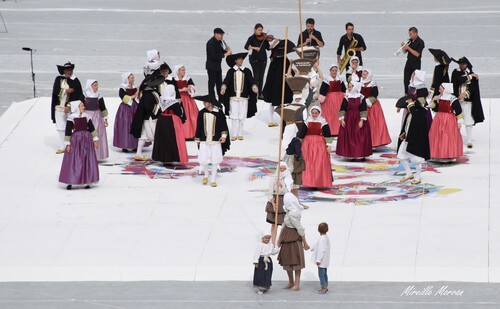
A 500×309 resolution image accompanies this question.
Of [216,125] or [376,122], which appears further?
[376,122]

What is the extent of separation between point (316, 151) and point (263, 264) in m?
5.55

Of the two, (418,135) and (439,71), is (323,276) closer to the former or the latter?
(418,135)

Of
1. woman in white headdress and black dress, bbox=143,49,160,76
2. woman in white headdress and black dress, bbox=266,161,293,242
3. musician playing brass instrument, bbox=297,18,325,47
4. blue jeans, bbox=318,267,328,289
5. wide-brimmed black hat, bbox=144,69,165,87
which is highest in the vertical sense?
musician playing brass instrument, bbox=297,18,325,47

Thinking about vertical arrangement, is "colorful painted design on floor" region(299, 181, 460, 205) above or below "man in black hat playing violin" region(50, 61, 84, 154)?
below

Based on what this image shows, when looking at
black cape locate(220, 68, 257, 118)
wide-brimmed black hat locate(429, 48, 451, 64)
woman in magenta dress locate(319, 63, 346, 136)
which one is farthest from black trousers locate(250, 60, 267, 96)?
wide-brimmed black hat locate(429, 48, 451, 64)

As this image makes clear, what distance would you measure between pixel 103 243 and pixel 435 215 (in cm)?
548

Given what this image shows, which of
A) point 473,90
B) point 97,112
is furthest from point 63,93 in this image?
point 473,90

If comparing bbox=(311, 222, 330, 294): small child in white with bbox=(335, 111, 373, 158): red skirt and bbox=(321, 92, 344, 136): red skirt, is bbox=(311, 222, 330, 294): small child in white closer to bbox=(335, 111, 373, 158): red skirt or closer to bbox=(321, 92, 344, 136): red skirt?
bbox=(335, 111, 373, 158): red skirt

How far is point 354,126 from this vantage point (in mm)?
30688

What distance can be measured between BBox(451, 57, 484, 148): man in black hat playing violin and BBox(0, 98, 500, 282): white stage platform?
53cm

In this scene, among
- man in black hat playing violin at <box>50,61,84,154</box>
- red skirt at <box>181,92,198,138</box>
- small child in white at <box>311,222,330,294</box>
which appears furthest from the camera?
red skirt at <box>181,92,198,138</box>

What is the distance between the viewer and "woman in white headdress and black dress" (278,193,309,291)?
23.4 m

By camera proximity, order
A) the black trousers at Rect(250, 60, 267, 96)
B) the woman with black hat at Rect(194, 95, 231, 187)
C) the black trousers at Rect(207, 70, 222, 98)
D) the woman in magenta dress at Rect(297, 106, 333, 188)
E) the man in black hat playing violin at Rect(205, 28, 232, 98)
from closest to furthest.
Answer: the woman in magenta dress at Rect(297, 106, 333, 188) < the woman with black hat at Rect(194, 95, 231, 187) < the man in black hat playing violin at Rect(205, 28, 232, 98) < the black trousers at Rect(207, 70, 222, 98) < the black trousers at Rect(250, 60, 267, 96)

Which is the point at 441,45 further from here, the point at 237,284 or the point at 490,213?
the point at 237,284
